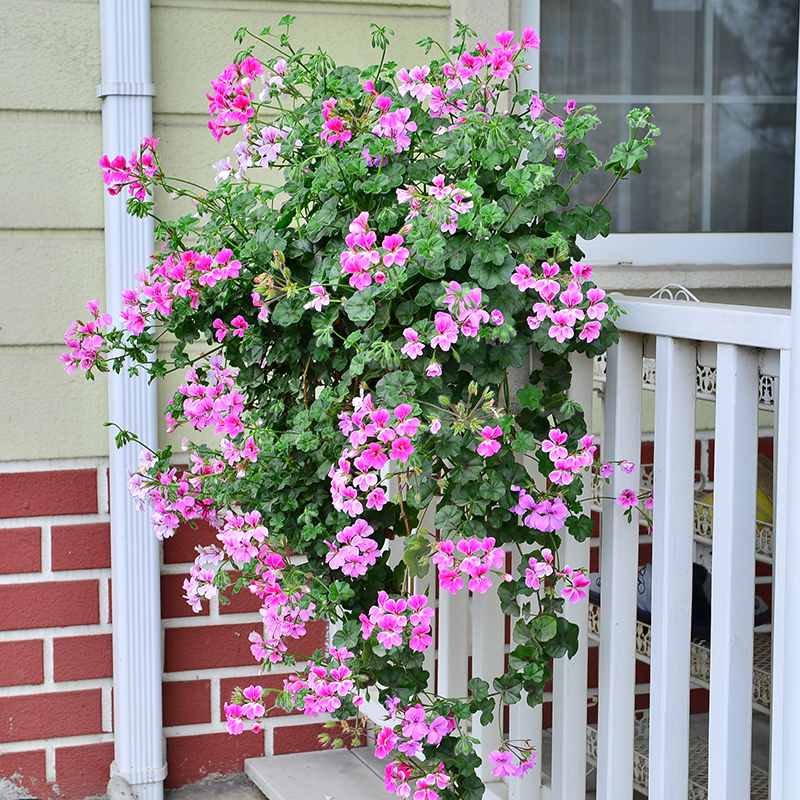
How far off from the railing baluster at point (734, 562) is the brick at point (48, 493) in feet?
4.63

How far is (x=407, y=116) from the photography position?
1.46 m

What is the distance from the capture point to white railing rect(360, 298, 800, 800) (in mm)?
1324

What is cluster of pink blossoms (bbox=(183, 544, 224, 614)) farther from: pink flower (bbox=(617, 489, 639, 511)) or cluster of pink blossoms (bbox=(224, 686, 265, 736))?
pink flower (bbox=(617, 489, 639, 511))

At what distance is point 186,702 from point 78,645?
0.91 ft

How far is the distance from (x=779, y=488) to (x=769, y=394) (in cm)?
93

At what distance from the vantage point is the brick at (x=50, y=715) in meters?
2.23

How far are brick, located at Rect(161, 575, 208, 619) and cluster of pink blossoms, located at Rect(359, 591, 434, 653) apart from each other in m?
0.99

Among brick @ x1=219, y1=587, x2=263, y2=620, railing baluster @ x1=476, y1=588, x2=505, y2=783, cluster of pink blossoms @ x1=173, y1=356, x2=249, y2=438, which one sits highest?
cluster of pink blossoms @ x1=173, y1=356, x2=249, y2=438

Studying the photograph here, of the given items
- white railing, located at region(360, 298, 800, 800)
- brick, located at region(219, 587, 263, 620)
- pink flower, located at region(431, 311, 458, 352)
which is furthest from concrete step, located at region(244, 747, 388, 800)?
pink flower, located at region(431, 311, 458, 352)

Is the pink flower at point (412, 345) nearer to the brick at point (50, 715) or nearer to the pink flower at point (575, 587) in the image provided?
the pink flower at point (575, 587)

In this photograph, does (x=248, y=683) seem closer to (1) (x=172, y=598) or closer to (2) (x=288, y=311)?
(1) (x=172, y=598)

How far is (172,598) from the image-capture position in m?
2.30

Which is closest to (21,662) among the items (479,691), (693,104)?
(479,691)

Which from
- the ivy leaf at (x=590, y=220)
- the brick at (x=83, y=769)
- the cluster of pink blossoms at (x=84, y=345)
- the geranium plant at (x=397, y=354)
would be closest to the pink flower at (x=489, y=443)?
the geranium plant at (x=397, y=354)
